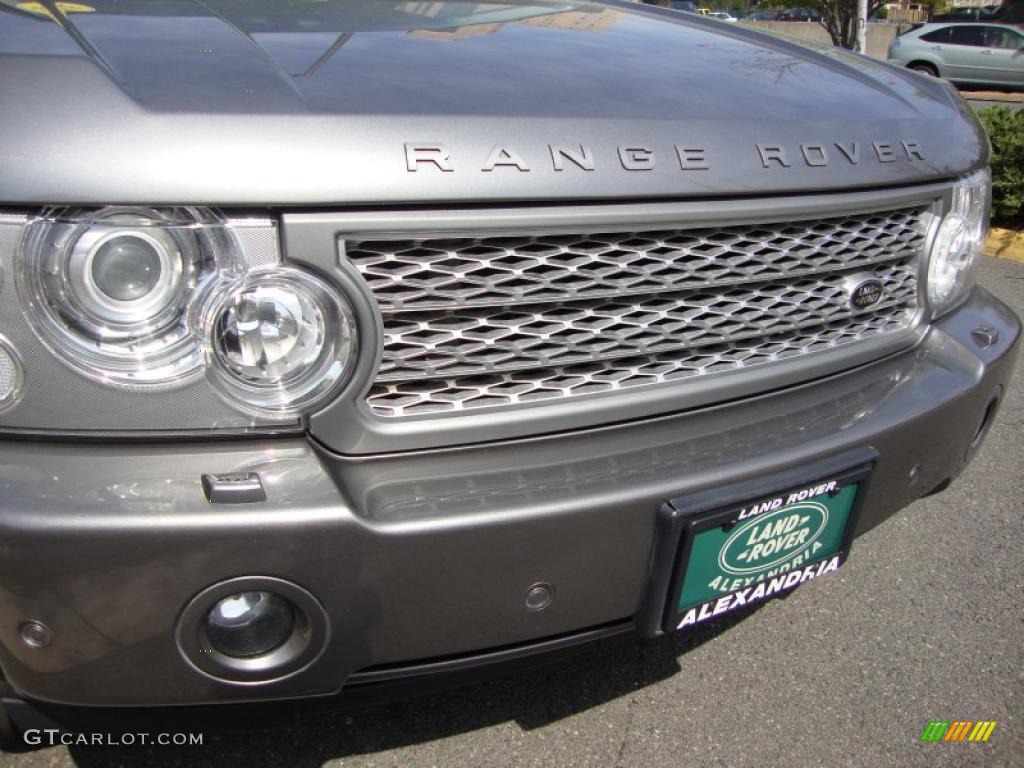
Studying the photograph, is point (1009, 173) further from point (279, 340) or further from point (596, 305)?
point (279, 340)

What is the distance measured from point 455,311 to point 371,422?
22 cm

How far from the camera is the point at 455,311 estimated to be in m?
1.41

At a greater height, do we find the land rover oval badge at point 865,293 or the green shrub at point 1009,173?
the land rover oval badge at point 865,293

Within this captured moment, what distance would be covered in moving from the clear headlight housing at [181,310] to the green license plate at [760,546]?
66cm

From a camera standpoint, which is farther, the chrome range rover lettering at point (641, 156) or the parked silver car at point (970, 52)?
the parked silver car at point (970, 52)

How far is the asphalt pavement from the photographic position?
187 centimetres

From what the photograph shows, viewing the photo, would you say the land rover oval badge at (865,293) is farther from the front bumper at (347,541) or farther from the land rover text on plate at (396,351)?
the front bumper at (347,541)

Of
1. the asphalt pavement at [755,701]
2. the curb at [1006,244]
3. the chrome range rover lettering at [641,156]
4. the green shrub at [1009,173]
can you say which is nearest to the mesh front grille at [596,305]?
the chrome range rover lettering at [641,156]

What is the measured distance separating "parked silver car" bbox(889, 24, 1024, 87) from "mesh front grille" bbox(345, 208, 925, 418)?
19398mm

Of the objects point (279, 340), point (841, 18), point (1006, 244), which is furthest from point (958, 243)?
point (841, 18)

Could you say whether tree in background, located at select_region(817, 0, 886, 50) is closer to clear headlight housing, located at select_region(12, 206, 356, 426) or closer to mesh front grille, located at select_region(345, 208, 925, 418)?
mesh front grille, located at select_region(345, 208, 925, 418)

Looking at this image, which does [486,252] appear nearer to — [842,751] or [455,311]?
[455,311]

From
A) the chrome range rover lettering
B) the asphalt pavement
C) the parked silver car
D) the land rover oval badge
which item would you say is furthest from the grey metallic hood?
the parked silver car

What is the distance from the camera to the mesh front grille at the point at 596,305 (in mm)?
1370
